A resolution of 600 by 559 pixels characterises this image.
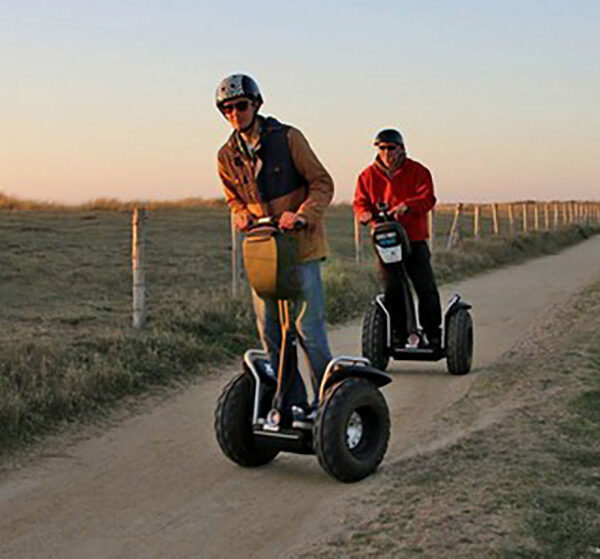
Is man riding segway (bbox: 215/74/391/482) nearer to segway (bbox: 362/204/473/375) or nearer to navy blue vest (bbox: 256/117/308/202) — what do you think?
navy blue vest (bbox: 256/117/308/202)

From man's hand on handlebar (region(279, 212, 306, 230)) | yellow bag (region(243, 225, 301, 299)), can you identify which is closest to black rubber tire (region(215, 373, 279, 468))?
yellow bag (region(243, 225, 301, 299))

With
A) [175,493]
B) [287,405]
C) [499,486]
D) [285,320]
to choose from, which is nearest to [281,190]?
[285,320]

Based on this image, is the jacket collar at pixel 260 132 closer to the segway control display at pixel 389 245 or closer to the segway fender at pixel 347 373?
the segway fender at pixel 347 373

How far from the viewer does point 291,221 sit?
17.8ft

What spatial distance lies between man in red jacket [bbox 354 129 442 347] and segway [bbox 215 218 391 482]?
2.93 m

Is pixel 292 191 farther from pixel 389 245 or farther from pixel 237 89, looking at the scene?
pixel 389 245

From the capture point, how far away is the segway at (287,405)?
5.51m

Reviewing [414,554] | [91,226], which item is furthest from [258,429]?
[91,226]

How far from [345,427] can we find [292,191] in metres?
1.36

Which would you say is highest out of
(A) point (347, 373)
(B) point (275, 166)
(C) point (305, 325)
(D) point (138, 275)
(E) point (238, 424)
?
(B) point (275, 166)

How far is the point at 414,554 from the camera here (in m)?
4.39

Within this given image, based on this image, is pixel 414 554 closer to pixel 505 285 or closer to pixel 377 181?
pixel 377 181

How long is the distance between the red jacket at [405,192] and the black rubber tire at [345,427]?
3.14 metres

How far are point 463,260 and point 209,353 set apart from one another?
1336 centimetres
